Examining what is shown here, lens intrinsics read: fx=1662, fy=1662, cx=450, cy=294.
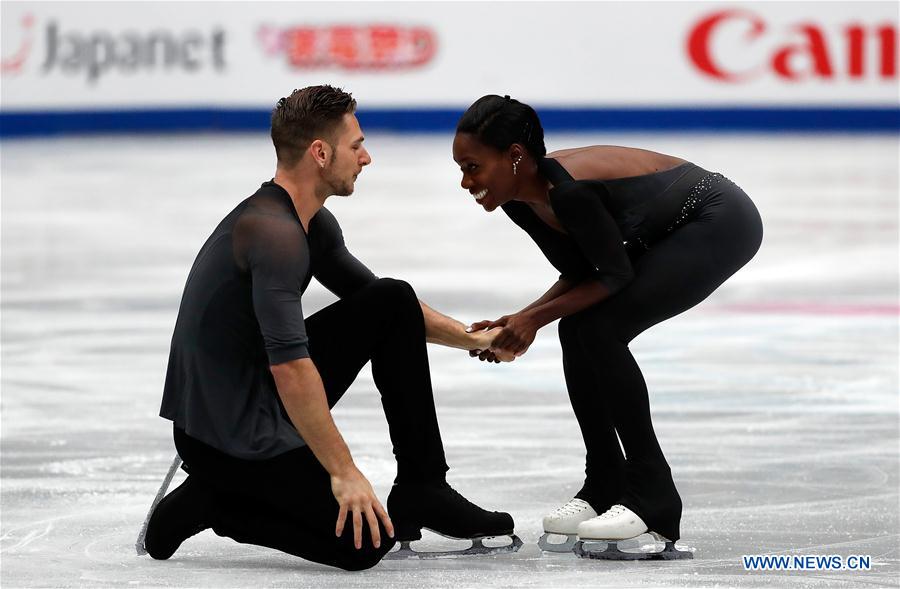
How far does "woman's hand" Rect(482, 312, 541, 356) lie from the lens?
3.68 metres

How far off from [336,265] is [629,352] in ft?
2.23

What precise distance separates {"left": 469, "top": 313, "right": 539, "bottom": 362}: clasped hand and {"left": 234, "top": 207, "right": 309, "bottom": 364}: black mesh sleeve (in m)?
0.62

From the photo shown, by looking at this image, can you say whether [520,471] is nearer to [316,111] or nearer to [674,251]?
[674,251]

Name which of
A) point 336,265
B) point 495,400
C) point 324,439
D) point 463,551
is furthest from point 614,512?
point 495,400

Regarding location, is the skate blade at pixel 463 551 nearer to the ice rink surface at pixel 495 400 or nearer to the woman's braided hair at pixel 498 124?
the ice rink surface at pixel 495 400

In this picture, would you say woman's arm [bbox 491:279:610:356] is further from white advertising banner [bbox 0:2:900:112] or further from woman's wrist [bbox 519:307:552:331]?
white advertising banner [bbox 0:2:900:112]

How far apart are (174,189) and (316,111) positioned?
911 cm

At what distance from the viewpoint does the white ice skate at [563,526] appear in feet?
11.9

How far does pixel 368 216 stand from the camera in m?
10.7

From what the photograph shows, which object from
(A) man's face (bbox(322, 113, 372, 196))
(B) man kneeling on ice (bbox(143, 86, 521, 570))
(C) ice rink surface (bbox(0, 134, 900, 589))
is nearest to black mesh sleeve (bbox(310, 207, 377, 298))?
(B) man kneeling on ice (bbox(143, 86, 521, 570))

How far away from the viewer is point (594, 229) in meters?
3.46

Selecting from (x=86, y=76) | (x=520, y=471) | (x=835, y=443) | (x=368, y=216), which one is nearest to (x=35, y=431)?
(x=520, y=471)

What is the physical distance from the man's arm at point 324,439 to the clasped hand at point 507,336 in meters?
0.59

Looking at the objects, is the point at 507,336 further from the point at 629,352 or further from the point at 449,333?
the point at 629,352
